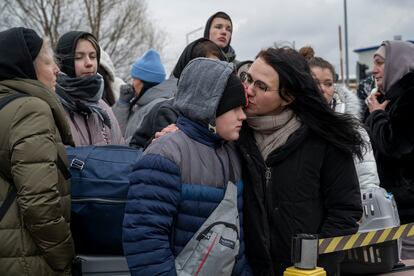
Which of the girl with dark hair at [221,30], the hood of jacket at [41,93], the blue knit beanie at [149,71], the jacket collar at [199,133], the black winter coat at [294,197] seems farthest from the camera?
the girl with dark hair at [221,30]

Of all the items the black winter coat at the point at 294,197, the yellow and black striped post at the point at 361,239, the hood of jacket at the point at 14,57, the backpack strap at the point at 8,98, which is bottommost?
the yellow and black striped post at the point at 361,239

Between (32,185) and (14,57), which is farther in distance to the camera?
(14,57)

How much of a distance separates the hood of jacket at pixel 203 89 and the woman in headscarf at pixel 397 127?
5.95 feet

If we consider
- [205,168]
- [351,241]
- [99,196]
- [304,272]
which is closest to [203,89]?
[205,168]

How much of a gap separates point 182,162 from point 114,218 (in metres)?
0.54

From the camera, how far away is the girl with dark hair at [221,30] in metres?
4.96

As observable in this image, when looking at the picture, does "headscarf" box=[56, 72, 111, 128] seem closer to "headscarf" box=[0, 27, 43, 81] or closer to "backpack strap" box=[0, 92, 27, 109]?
"headscarf" box=[0, 27, 43, 81]

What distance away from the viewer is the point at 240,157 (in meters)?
2.50

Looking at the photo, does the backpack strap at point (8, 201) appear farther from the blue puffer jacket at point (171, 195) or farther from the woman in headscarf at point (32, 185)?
the blue puffer jacket at point (171, 195)

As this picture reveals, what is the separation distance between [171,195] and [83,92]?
157cm

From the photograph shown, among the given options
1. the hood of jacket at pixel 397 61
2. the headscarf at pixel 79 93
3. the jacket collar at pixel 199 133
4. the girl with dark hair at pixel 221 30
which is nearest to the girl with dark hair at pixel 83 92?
the headscarf at pixel 79 93

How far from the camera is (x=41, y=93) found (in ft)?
8.62

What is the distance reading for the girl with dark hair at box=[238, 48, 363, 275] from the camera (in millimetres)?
2471

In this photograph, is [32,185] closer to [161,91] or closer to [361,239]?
[361,239]
